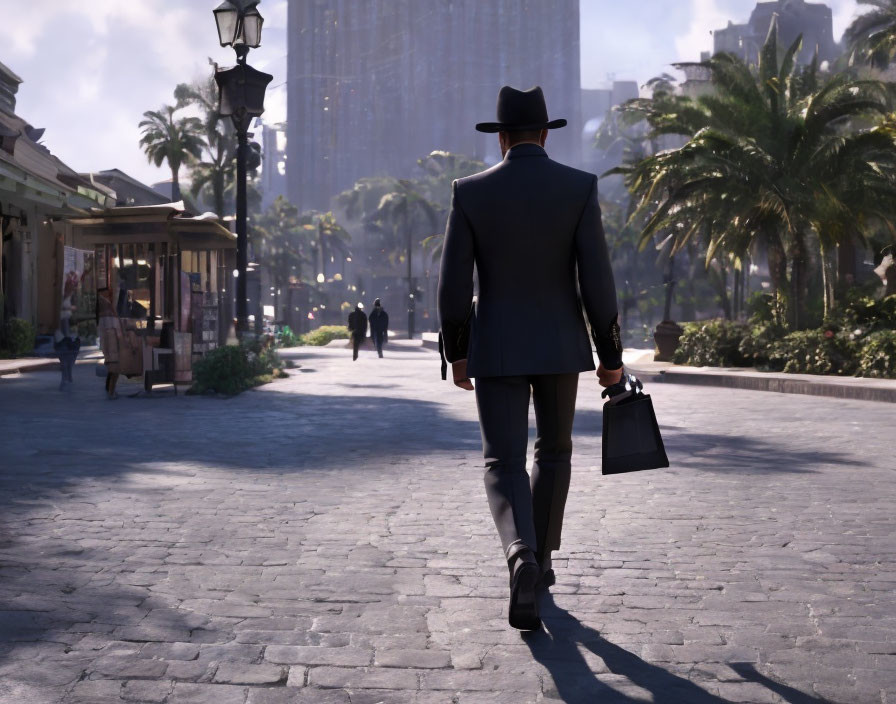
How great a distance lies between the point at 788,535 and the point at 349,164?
167m

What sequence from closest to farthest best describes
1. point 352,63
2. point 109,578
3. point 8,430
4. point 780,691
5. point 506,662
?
point 780,691
point 506,662
point 109,578
point 8,430
point 352,63

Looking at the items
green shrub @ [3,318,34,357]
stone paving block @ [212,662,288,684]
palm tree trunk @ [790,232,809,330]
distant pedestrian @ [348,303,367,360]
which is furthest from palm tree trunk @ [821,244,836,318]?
stone paving block @ [212,662,288,684]

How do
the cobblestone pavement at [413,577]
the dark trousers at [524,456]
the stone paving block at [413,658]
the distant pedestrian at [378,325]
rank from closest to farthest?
the cobblestone pavement at [413,577]
the stone paving block at [413,658]
the dark trousers at [524,456]
the distant pedestrian at [378,325]

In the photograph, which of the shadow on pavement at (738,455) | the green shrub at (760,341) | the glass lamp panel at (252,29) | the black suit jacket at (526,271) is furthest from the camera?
the green shrub at (760,341)

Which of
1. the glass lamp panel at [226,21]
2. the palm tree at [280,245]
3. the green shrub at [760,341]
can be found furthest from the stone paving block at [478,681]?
the palm tree at [280,245]

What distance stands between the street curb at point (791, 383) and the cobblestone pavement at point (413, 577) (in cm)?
681

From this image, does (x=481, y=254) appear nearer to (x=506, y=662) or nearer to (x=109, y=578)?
(x=506, y=662)

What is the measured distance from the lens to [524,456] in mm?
4527

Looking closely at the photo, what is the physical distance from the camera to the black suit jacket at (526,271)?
4520 millimetres

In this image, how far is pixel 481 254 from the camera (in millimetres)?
4602

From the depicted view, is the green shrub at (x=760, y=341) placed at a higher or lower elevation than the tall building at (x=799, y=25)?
lower

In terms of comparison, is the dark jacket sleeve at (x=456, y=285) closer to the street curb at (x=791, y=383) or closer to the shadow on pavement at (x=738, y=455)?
the shadow on pavement at (x=738, y=455)

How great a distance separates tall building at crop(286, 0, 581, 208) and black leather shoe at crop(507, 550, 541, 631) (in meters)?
166

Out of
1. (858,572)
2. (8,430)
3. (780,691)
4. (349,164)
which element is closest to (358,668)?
(780,691)
